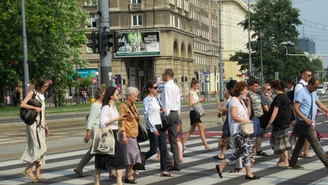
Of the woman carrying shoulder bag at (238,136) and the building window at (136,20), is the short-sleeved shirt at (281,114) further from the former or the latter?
the building window at (136,20)

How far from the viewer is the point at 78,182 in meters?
11.7

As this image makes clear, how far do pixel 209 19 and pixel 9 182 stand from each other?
10432cm

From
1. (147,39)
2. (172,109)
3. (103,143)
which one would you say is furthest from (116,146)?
(147,39)

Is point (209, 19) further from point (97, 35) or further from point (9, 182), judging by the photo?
point (9, 182)

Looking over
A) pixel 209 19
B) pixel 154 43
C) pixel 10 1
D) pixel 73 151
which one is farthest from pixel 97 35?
pixel 209 19

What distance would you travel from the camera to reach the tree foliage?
48.3 m

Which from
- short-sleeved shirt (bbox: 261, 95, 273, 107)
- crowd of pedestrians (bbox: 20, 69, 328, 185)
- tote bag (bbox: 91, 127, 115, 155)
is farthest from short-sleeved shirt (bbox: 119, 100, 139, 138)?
short-sleeved shirt (bbox: 261, 95, 273, 107)

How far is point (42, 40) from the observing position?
5181 centimetres

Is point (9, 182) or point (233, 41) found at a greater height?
point (233, 41)

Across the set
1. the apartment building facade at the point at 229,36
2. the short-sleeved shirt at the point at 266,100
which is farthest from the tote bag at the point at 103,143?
the apartment building facade at the point at 229,36

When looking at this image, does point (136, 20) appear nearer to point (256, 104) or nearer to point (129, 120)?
point (256, 104)

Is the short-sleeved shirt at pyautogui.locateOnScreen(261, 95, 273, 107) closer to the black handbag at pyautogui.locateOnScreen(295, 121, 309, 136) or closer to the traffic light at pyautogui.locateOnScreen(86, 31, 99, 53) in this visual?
the black handbag at pyautogui.locateOnScreen(295, 121, 309, 136)

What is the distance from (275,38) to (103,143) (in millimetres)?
79915

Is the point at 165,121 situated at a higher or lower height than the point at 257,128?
higher
